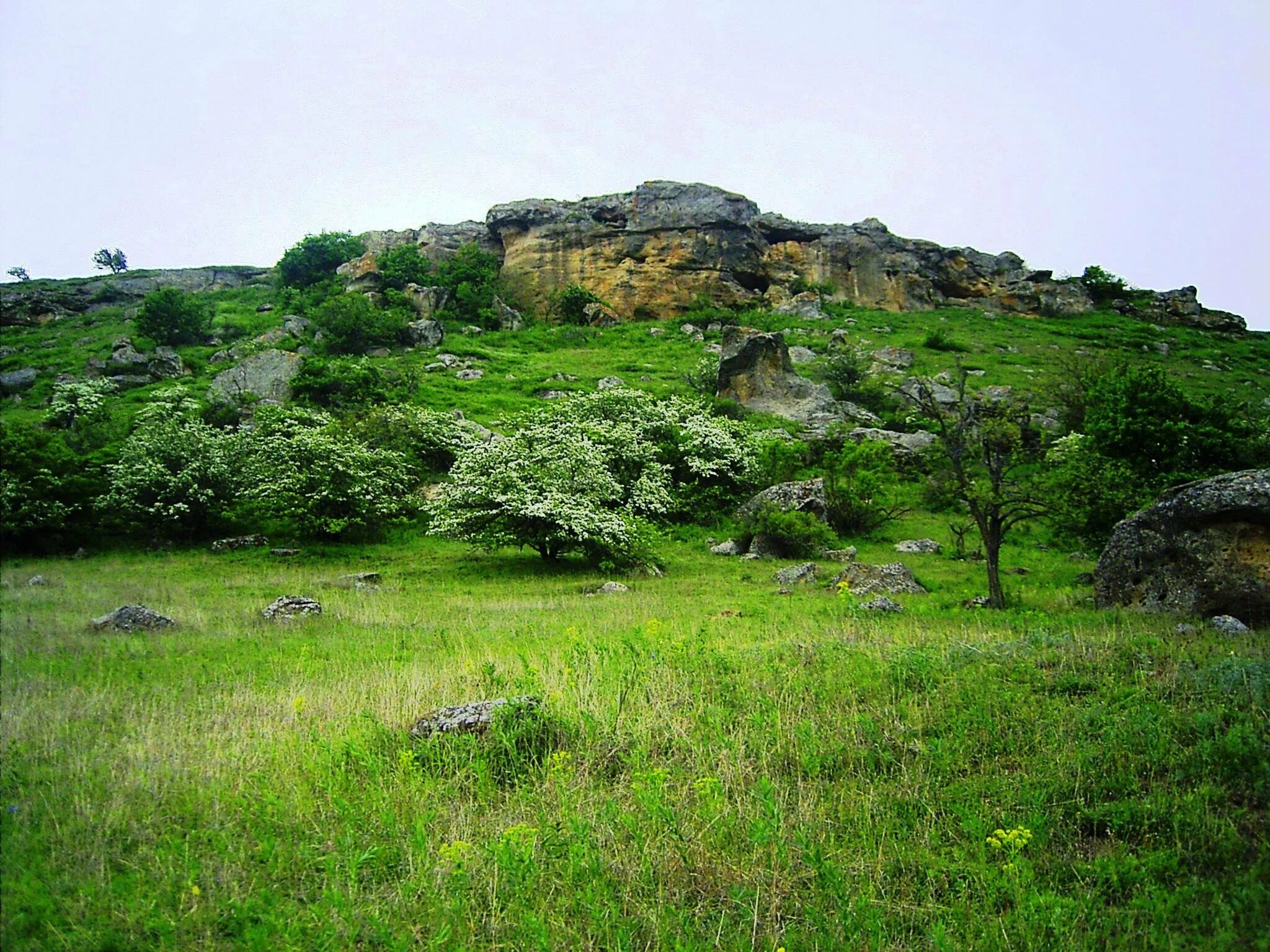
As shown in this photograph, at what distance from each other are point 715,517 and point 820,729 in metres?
23.1

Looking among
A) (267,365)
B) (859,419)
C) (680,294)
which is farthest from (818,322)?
(267,365)

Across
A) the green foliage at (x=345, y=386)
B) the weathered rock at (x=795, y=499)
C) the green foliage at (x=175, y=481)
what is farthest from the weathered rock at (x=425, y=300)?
the weathered rock at (x=795, y=499)

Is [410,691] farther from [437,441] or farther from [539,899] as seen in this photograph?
[437,441]

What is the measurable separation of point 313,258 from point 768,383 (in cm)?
5867

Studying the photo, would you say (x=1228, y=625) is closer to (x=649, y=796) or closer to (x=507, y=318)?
(x=649, y=796)

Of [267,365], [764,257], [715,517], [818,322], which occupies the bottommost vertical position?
[715,517]

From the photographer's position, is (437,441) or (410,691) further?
(437,441)

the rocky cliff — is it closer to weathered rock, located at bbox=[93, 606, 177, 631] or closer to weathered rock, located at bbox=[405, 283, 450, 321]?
weathered rock, located at bbox=[405, 283, 450, 321]

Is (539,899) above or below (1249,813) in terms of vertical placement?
below

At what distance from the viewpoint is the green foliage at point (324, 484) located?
79.9 feet

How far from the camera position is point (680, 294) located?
75.0 meters

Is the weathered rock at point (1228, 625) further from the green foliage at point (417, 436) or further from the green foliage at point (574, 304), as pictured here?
the green foliage at point (574, 304)

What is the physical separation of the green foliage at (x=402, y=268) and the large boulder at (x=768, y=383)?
40302 mm

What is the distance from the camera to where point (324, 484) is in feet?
80.4
